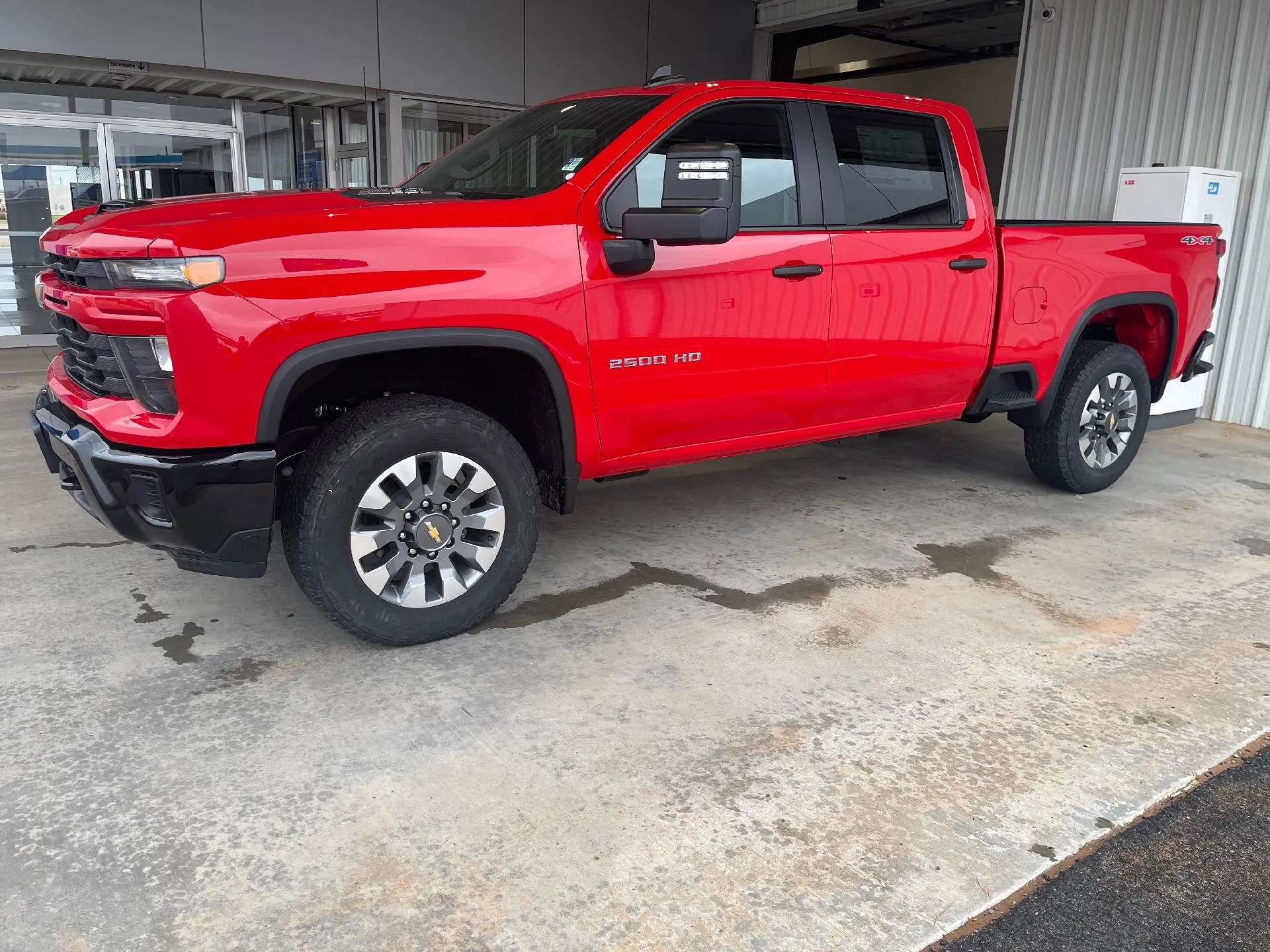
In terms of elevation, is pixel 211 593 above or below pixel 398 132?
below

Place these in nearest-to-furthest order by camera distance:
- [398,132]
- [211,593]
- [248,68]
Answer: [211,593], [248,68], [398,132]

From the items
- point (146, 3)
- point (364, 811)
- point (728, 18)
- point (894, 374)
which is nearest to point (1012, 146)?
point (728, 18)

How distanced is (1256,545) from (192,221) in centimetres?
470

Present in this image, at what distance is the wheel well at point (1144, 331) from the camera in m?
5.25

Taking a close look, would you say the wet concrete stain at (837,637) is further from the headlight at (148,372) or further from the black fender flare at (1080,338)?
the headlight at (148,372)

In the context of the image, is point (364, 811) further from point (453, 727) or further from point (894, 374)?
point (894, 374)

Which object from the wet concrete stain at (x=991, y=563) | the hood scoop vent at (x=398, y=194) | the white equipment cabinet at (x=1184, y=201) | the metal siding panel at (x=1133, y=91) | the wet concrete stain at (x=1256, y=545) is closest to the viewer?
the hood scoop vent at (x=398, y=194)

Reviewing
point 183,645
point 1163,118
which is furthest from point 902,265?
point 1163,118

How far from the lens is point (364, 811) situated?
7.89 ft

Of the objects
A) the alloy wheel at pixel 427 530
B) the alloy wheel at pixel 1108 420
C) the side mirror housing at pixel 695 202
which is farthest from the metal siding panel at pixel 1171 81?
the alloy wheel at pixel 427 530

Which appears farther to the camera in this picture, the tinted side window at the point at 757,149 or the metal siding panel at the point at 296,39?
the metal siding panel at the point at 296,39

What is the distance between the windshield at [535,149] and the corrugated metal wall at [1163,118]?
6.06 m

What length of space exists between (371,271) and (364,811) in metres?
1.49

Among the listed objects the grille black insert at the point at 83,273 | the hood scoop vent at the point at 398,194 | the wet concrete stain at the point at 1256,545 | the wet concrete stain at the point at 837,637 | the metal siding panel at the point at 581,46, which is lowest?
the wet concrete stain at the point at 837,637
